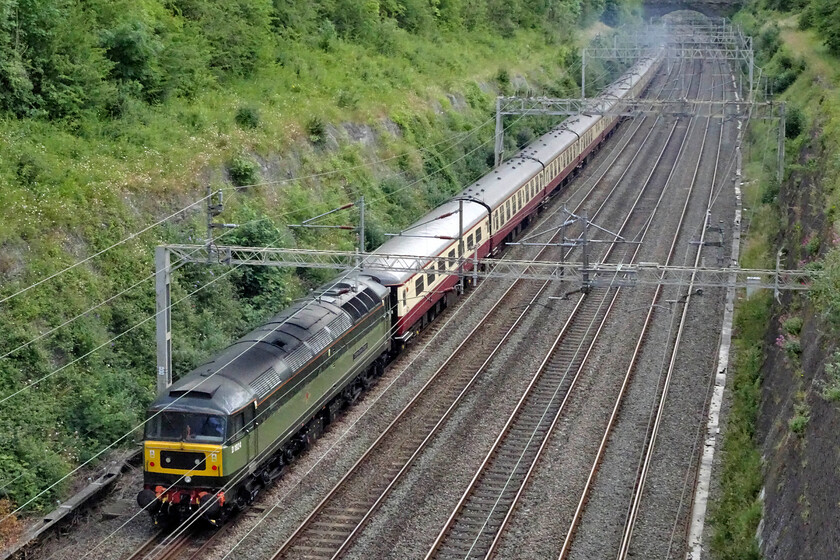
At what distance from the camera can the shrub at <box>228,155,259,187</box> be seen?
1272 inches

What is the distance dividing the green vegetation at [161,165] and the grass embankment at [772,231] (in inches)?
525

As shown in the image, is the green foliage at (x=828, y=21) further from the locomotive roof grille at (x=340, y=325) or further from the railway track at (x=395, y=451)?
the locomotive roof grille at (x=340, y=325)

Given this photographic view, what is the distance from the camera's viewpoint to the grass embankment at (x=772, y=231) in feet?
63.8

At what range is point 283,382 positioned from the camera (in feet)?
68.0

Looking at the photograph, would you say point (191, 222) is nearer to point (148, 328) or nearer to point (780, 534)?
point (148, 328)

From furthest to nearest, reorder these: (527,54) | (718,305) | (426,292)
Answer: (527,54), (718,305), (426,292)

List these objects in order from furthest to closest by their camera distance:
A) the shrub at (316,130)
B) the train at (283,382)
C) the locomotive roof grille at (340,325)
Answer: the shrub at (316,130) → the locomotive roof grille at (340,325) → the train at (283,382)

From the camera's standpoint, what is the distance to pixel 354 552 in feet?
60.8

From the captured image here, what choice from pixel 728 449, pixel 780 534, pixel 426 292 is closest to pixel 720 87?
pixel 426 292

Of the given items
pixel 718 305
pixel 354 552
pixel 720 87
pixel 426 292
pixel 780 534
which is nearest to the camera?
pixel 780 534

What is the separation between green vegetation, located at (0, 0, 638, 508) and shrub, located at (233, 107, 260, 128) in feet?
0.25

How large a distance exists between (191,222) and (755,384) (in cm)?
1654

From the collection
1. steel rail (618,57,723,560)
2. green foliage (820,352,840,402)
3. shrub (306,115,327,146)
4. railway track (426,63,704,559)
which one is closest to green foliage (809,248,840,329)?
green foliage (820,352,840,402)

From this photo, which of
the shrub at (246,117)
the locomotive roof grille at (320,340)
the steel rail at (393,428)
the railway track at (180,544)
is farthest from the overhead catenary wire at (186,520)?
the shrub at (246,117)
